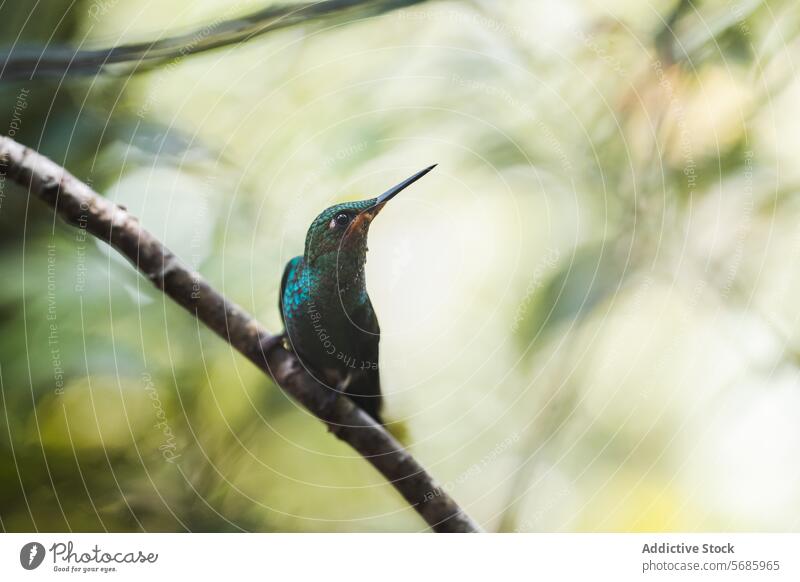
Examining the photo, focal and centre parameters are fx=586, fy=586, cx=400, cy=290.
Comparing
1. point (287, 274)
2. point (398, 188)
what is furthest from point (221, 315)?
point (398, 188)

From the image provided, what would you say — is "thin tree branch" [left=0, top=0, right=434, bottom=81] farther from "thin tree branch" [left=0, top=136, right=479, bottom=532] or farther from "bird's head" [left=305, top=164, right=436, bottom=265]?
"bird's head" [left=305, top=164, right=436, bottom=265]

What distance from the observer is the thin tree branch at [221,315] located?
0.50 m

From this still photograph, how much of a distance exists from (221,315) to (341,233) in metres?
0.13

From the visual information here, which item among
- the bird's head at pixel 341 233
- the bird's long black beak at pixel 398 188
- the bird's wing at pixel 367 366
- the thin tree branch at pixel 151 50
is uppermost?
the thin tree branch at pixel 151 50

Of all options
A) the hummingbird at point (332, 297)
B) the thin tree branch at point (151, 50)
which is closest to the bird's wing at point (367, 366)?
the hummingbird at point (332, 297)

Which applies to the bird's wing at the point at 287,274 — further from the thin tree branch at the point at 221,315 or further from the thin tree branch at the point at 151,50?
the thin tree branch at the point at 151,50

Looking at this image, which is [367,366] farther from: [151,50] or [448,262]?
[151,50]

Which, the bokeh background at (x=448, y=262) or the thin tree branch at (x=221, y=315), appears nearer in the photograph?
the thin tree branch at (x=221, y=315)

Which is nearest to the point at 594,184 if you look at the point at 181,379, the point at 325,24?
the point at 325,24

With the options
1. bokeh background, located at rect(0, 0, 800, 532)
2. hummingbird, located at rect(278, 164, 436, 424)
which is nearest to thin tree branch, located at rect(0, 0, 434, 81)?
bokeh background, located at rect(0, 0, 800, 532)

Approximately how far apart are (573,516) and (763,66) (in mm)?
545

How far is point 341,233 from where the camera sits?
0.55 m

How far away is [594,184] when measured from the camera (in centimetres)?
66

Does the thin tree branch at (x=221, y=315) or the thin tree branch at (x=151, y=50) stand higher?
the thin tree branch at (x=151, y=50)
